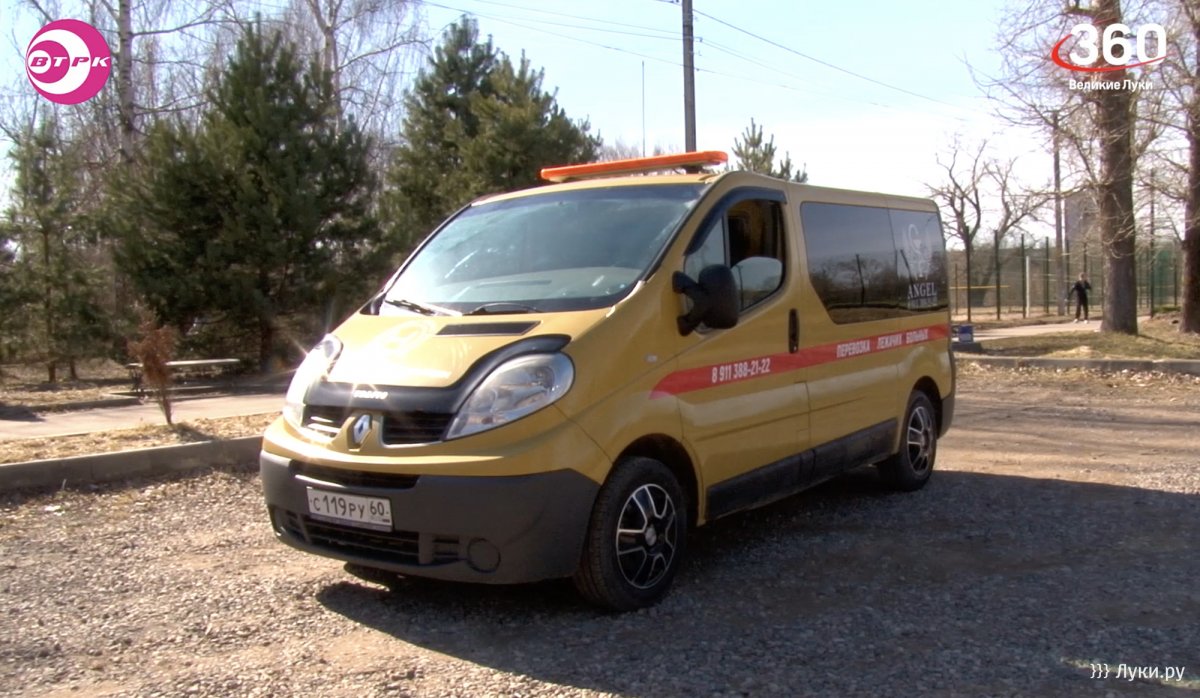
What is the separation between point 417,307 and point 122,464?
3668 millimetres

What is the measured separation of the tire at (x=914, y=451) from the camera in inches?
277

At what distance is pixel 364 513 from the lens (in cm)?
422

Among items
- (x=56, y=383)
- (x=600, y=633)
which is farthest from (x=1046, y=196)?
(x=56, y=383)

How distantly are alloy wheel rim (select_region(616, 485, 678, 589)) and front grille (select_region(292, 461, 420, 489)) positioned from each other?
96cm

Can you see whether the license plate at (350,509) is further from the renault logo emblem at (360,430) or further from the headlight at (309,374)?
the headlight at (309,374)

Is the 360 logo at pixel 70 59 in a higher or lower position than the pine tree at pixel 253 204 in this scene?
higher

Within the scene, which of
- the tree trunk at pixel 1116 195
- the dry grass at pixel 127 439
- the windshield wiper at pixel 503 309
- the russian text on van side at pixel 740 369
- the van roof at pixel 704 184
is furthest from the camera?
the tree trunk at pixel 1116 195

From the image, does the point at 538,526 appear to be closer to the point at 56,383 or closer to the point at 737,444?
the point at 737,444

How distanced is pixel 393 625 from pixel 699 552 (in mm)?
1890

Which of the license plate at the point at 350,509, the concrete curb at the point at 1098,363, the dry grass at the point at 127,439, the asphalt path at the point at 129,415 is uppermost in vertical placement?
the license plate at the point at 350,509

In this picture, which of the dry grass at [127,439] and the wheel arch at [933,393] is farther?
the dry grass at [127,439]

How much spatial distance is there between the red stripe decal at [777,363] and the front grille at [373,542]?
1.17 m

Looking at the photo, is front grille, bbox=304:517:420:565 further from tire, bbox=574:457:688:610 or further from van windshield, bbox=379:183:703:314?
Result: van windshield, bbox=379:183:703:314

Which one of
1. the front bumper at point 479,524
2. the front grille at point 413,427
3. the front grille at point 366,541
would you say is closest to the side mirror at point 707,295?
the front bumper at point 479,524
